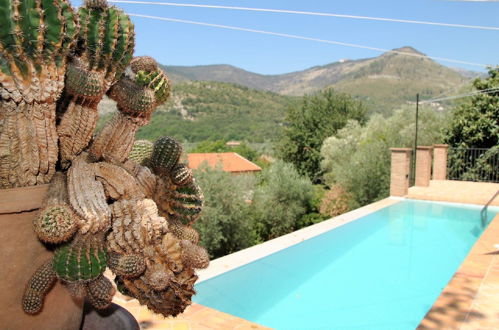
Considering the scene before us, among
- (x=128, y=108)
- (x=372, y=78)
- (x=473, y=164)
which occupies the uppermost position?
(x=372, y=78)

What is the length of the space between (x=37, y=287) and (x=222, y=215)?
10219 millimetres

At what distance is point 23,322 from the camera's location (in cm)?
162

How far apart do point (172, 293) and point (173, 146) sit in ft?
2.54

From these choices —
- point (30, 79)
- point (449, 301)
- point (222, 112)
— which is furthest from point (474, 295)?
point (222, 112)

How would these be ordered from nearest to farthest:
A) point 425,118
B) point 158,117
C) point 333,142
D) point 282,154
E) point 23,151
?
point 23,151
point 425,118
point 333,142
point 282,154
point 158,117

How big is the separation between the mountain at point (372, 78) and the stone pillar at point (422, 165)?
920cm

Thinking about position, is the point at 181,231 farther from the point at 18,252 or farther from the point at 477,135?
the point at 477,135

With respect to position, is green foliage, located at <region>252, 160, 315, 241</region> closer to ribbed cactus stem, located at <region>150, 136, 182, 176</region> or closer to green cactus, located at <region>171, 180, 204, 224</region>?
green cactus, located at <region>171, 180, 204, 224</region>

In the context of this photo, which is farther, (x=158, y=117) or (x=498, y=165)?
(x=158, y=117)

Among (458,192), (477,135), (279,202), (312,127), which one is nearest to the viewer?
(458,192)

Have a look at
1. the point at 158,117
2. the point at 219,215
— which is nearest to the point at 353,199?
the point at 219,215

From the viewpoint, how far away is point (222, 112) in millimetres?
52000

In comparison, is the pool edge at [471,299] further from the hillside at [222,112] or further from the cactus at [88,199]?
the hillside at [222,112]

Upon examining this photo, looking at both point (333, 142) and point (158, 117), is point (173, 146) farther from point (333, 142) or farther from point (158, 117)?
point (158, 117)
